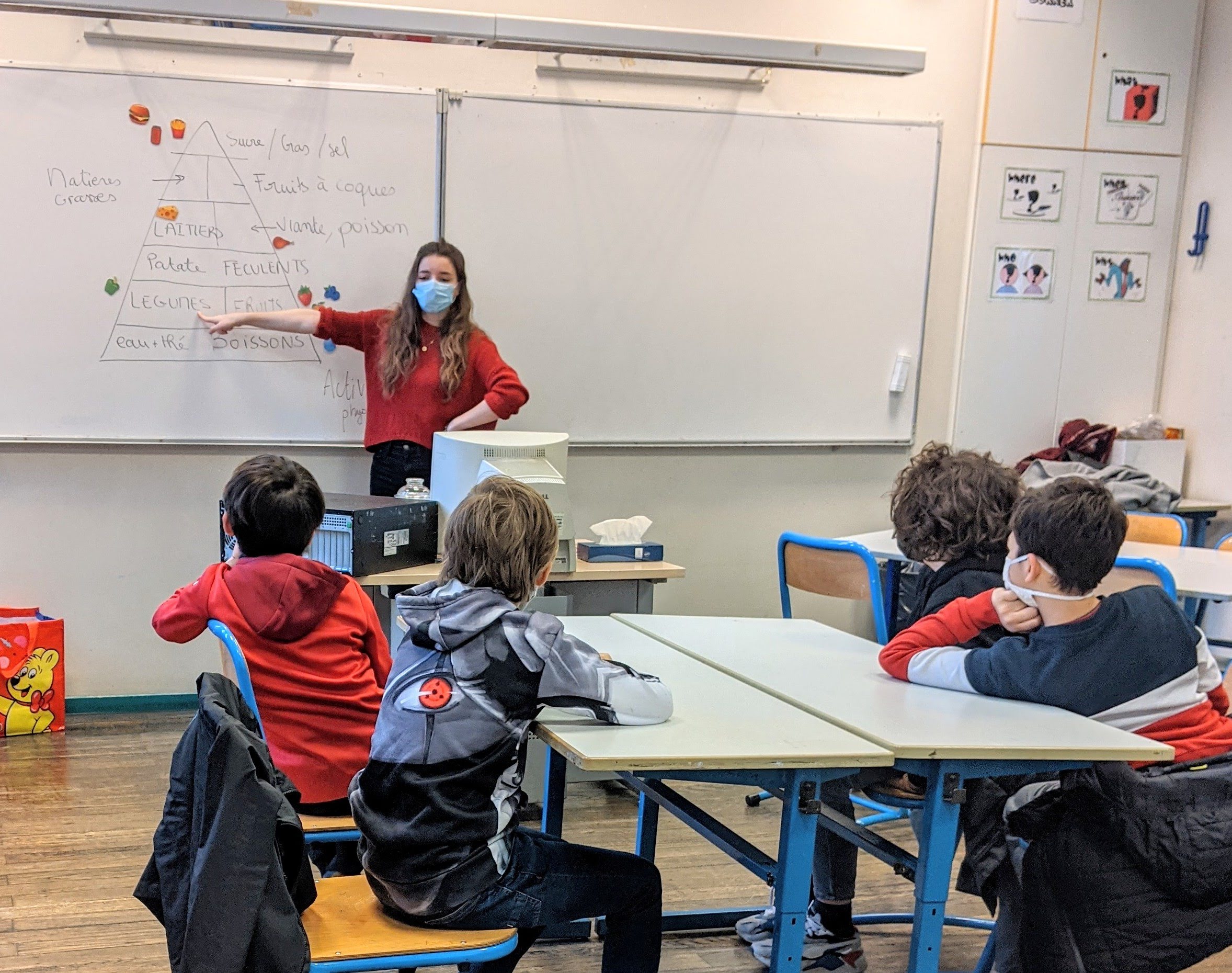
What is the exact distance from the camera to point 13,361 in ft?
12.2

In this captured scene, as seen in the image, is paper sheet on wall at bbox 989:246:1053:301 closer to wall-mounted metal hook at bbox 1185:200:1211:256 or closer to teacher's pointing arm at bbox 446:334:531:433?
wall-mounted metal hook at bbox 1185:200:1211:256

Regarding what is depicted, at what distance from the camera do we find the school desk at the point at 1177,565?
2850 millimetres

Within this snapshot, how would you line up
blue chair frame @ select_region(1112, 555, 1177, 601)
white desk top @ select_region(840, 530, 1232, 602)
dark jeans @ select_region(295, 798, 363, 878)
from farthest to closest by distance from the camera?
white desk top @ select_region(840, 530, 1232, 602)
blue chair frame @ select_region(1112, 555, 1177, 601)
dark jeans @ select_region(295, 798, 363, 878)

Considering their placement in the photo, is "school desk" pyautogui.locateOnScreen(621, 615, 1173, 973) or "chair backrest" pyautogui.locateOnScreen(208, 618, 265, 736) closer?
Answer: "school desk" pyautogui.locateOnScreen(621, 615, 1173, 973)

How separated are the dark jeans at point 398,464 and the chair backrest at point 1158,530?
224 cm

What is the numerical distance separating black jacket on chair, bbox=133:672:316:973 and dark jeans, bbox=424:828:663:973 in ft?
0.77

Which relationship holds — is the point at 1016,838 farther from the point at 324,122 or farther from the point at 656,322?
the point at 324,122

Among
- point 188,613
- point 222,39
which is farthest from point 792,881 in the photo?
point 222,39

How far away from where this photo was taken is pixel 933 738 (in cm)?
167

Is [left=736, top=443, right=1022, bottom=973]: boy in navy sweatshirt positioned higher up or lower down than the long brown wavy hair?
lower down

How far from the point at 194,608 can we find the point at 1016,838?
1.40 meters

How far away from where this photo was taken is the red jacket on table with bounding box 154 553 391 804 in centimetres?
193

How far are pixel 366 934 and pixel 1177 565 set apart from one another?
253 cm

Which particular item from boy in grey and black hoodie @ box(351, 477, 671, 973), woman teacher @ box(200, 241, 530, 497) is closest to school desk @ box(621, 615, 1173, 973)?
boy in grey and black hoodie @ box(351, 477, 671, 973)
